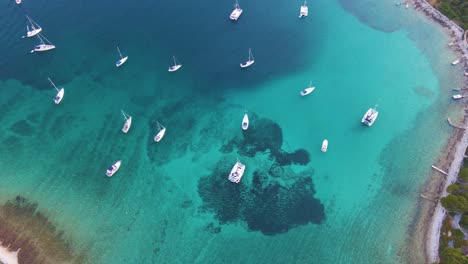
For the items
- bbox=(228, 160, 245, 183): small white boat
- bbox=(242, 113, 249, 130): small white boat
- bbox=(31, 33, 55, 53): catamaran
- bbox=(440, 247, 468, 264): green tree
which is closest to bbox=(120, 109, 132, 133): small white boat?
bbox=(242, 113, 249, 130): small white boat

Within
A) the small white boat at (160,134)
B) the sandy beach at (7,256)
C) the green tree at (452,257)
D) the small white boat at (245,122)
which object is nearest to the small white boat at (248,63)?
the small white boat at (245,122)

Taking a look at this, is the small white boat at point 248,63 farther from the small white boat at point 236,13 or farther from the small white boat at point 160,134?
the small white boat at point 160,134

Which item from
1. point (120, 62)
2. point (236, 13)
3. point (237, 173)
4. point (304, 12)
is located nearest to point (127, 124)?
point (120, 62)

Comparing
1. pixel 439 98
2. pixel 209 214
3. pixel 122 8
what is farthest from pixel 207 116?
pixel 439 98

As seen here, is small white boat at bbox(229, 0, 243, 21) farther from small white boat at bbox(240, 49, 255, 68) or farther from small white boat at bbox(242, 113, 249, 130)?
small white boat at bbox(242, 113, 249, 130)

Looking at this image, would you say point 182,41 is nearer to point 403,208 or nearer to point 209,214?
point 209,214
